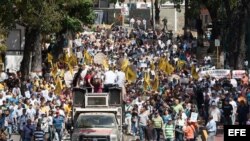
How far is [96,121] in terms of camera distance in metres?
24.2

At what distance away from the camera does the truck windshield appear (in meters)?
24.2

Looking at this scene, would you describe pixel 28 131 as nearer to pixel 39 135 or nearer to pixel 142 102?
pixel 39 135

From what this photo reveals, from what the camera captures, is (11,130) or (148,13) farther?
(148,13)

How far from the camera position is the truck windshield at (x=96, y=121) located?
24188 millimetres

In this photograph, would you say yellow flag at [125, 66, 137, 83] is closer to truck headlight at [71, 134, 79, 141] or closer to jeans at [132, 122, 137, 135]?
jeans at [132, 122, 137, 135]

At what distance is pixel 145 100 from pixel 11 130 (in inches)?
202

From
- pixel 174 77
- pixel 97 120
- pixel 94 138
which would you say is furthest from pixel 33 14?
pixel 94 138

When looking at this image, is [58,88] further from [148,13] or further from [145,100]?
[148,13]

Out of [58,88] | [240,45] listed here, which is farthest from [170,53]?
[58,88]

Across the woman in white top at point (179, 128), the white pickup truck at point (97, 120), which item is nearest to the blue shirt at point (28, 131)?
the white pickup truck at point (97, 120)

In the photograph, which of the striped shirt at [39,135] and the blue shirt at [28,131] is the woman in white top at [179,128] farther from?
the blue shirt at [28,131]

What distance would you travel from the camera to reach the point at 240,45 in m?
46.7

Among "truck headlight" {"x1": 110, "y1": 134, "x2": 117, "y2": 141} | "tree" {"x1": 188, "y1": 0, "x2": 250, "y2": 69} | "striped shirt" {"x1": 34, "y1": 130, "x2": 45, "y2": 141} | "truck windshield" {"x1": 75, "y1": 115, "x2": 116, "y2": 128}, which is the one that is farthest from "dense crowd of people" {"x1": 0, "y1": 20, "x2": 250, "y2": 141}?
"tree" {"x1": 188, "y1": 0, "x2": 250, "y2": 69}

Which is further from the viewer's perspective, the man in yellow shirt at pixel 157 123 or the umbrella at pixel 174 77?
the umbrella at pixel 174 77
